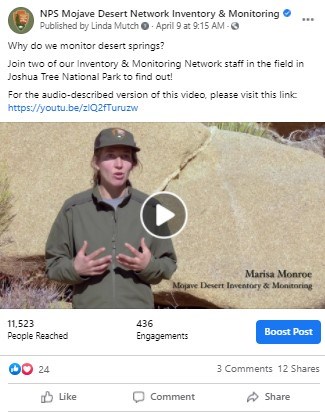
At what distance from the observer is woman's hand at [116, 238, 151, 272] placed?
4.07 meters

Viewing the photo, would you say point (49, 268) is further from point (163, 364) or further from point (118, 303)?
point (163, 364)

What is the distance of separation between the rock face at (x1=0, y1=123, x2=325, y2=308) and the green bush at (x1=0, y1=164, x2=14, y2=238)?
0.06m

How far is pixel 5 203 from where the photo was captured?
5480 millimetres

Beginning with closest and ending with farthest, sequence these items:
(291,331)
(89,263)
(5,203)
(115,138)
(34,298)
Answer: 1. (89,263)
2. (115,138)
3. (291,331)
4. (34,298)
5. (5,203)

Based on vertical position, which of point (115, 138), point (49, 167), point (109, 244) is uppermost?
point (49, 167)

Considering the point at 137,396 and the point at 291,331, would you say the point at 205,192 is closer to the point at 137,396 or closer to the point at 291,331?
the point at 291,331

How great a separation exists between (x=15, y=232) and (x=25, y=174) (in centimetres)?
42

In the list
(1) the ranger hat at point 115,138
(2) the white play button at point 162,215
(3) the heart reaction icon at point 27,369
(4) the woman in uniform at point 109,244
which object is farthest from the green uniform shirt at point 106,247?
(3) the heart reaction icon at point 27,369
